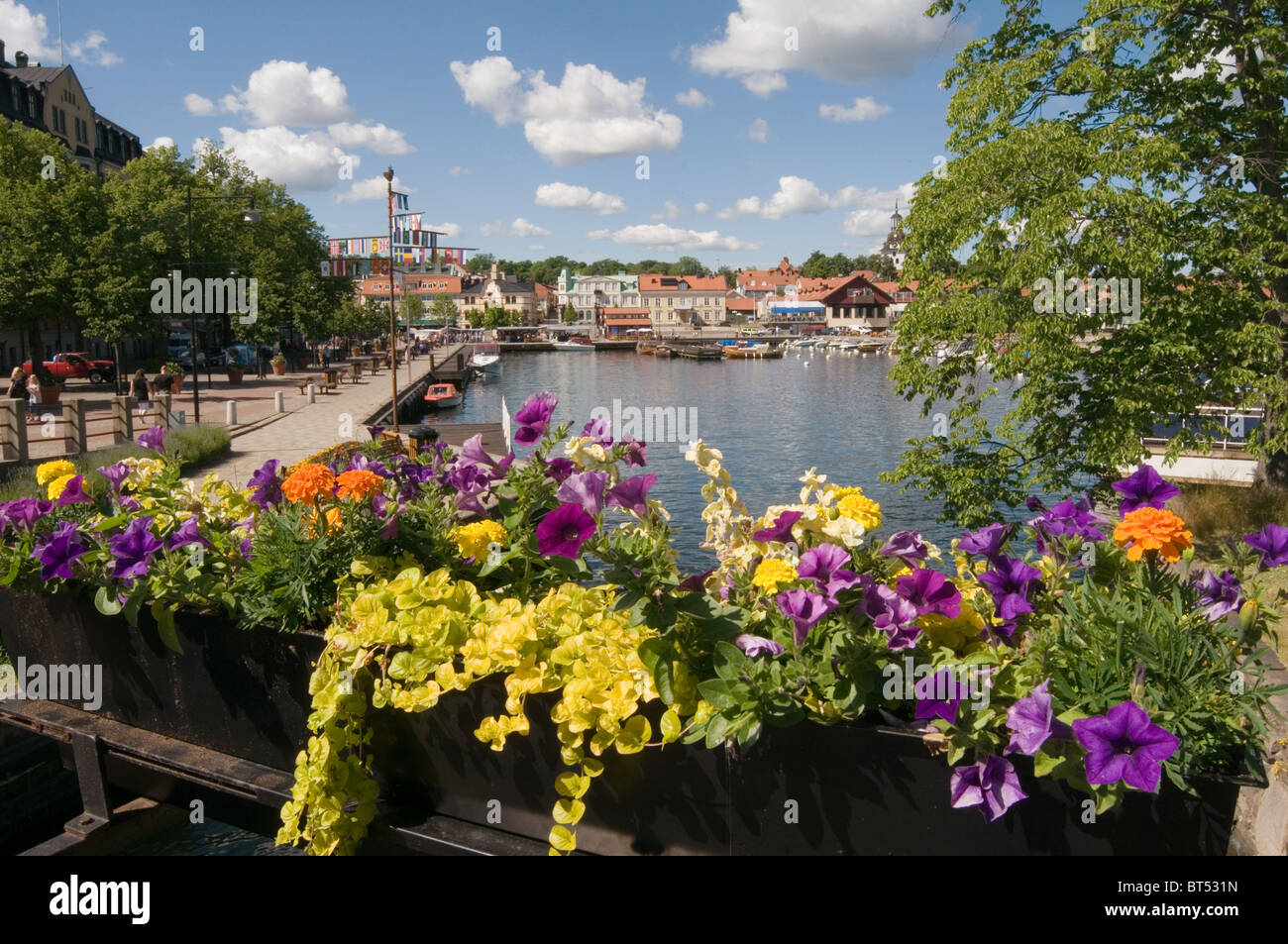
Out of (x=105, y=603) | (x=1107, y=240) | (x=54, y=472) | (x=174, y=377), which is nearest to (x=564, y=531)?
(x=105, y=603)

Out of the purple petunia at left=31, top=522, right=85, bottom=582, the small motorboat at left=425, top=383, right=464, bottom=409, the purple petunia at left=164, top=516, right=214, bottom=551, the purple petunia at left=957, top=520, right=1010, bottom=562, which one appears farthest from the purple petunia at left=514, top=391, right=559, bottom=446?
the small motorboat at left=425, top=383, right=464, bottom=409

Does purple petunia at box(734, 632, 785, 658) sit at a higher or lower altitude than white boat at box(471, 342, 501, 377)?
lower

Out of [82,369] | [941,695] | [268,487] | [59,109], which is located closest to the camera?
[941,695]

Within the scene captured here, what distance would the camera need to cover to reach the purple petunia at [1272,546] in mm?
2504

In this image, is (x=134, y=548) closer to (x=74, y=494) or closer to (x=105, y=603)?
(x=105, y=603)

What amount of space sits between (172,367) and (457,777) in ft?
138

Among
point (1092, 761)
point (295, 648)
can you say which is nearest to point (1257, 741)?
point (1092, 761)

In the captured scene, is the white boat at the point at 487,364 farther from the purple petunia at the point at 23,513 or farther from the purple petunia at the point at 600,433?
the purple petunia at the point at 600,433

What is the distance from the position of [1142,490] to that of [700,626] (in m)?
1.35

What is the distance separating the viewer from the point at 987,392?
41.0ft

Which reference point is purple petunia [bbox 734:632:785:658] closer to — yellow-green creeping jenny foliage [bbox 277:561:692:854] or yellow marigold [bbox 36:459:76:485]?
yellow-green creeping jenny foliage [bbox 277:561:692:854]

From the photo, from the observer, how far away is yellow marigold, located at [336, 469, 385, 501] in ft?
10.4

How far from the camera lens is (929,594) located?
236cm

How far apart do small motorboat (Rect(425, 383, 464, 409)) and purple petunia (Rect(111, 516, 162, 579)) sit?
48.6m
